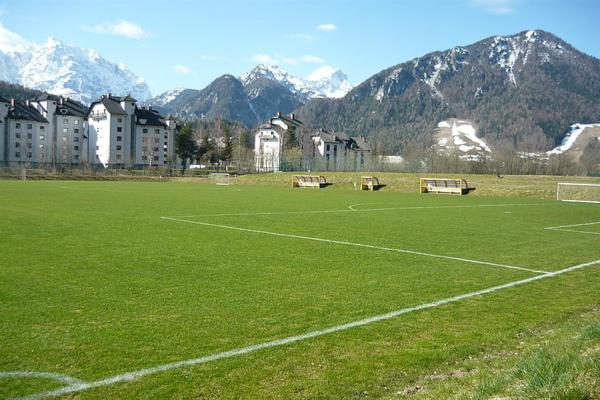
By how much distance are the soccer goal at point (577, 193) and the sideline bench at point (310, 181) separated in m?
26.7

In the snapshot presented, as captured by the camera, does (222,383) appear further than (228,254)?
No

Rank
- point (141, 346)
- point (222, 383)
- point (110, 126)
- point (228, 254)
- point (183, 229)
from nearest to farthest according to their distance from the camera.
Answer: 1. point (222, 383)
2. point (141, 346)
3. point (228, 254)
4. point (183, 229)
5. point (110, 126)

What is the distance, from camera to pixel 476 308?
8609 mm

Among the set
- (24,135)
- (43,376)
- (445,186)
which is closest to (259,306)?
(43,376)

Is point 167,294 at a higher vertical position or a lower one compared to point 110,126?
lower

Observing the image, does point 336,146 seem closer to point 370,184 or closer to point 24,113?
point 24,113

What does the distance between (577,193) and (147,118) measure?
10607cm

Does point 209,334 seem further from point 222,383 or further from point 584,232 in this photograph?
point 584,232

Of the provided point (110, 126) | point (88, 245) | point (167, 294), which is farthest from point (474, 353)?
point (110, 126)

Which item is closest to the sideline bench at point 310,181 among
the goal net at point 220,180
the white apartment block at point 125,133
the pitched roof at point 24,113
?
the goal net at point 220,180

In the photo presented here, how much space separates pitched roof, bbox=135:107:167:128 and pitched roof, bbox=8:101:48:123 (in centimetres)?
2009

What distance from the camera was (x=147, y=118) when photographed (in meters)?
133

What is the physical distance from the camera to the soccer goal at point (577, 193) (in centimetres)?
4725

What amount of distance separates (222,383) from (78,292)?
4.46 metres
